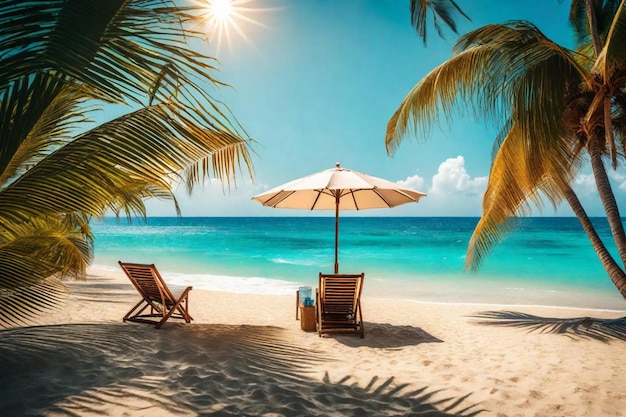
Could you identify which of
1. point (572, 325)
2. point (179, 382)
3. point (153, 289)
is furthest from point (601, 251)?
point (153, 289)

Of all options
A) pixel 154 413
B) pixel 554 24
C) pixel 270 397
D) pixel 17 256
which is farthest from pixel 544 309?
pixel 554 24

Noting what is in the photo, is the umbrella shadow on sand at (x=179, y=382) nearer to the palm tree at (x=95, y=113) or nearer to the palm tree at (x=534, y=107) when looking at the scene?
the palm tree at (x=95, y=113)

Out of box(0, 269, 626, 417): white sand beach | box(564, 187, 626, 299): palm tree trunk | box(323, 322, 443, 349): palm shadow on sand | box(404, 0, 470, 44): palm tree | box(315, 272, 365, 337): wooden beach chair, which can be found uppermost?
box(404, 0, 470, 44): palm tree

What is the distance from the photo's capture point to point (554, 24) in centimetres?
1714

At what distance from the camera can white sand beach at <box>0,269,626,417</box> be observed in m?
2.55

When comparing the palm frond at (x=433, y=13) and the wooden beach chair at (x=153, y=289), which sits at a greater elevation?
the palm frond at (x=433, y=13)

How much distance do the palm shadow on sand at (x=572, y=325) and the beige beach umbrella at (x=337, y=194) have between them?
96.5 inches

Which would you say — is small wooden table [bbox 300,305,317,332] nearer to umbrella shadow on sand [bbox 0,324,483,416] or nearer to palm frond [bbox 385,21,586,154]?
umbrella shadow on sand [bbox 0,324,483,416]

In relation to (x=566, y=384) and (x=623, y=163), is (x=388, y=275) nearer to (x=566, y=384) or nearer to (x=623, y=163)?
(x=623, y=163)

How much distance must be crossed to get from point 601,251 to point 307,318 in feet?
14.5

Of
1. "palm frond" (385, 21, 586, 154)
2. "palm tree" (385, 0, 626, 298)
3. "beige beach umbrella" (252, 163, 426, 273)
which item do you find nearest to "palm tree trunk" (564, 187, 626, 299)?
"palm tree" (385, 0, 626, 298)

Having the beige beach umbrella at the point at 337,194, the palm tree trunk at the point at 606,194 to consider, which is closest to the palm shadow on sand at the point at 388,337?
the beige beach umbrella at the point at 337,194

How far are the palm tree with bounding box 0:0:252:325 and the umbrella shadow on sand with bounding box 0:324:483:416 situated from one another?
0.59 meters

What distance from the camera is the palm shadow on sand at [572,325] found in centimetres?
484
